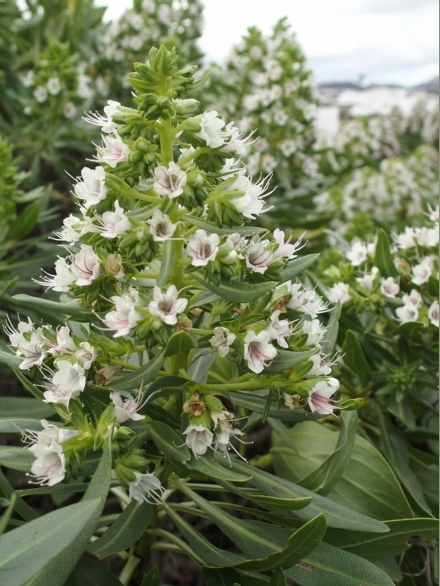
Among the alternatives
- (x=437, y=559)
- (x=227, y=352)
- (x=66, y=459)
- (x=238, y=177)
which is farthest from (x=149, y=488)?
(x=437, y=559)

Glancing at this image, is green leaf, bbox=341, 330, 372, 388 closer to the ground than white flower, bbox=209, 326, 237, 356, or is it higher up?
closer to the ground

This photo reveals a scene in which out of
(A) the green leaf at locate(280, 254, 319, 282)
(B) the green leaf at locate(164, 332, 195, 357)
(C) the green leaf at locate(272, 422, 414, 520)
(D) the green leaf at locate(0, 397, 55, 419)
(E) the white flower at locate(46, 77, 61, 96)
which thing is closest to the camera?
(B) the green leaf at locate(164, 332, 195, 357)

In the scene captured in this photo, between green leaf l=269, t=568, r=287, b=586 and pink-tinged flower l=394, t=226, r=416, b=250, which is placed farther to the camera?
pink-tinged flower l=394, t=226, r=416, b=250

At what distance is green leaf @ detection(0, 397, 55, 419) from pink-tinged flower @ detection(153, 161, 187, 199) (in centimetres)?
90

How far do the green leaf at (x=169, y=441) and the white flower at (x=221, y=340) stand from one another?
197 millimetres

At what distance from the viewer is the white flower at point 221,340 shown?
4.02 ft

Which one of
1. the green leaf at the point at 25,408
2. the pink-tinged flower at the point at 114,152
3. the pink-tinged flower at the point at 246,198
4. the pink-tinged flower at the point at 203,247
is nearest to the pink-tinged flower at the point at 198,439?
the pink-tinged flower at the point at 203,247

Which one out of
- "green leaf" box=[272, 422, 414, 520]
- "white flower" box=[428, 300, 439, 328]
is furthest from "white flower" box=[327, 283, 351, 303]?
"green leaf" box=[272, 422, 414, 520]

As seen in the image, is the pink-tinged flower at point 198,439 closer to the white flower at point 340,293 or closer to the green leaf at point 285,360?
the green leaf at point 285,360

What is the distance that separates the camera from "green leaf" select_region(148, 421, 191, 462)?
120 cm

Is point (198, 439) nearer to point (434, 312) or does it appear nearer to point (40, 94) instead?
point (434, 312)

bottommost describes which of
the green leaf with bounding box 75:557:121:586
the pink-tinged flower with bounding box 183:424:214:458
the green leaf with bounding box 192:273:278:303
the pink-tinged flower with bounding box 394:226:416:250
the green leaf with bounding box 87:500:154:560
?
the green leaf with bounding box 75:557:121:586

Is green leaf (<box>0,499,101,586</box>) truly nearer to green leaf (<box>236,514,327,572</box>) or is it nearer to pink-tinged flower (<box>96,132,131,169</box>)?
green leaf (<box>236,514,327,572</box>)

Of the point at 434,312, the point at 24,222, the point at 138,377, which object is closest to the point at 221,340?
the point at 138,377
